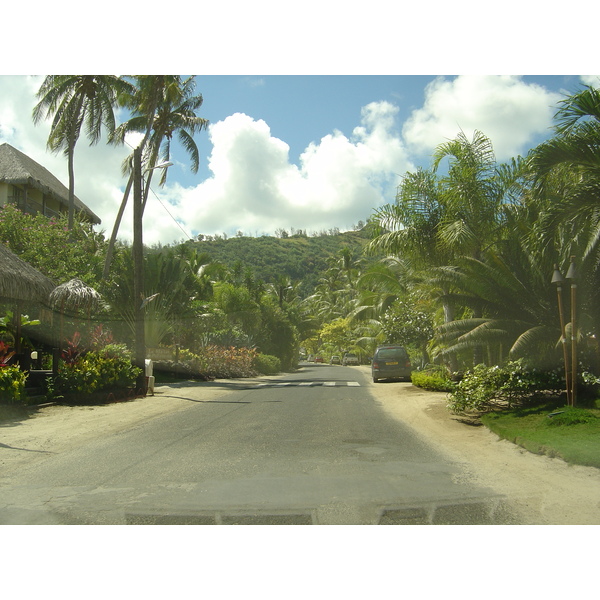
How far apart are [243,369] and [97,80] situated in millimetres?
16533

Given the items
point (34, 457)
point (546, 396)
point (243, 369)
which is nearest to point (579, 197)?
point (546, 396)

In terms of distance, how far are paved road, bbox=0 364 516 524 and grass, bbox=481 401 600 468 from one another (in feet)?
→ 4.69

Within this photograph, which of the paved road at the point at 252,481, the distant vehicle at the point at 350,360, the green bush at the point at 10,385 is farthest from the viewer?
the distant vehicle at the point at 350,360

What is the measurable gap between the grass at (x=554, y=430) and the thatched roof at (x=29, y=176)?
2909 centimetres

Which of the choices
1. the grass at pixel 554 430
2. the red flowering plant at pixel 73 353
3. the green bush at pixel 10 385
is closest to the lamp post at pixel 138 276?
the red flowering plant at pixel 73 353

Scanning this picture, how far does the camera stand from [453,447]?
8.90 m

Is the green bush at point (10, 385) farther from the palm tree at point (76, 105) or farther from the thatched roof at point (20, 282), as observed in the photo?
the palm tree at point (76, 105)

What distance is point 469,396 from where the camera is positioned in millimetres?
11812

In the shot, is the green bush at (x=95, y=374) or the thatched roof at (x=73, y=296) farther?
the thatched roof at (x=73, y=296)

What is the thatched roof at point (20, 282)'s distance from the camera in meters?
14.1

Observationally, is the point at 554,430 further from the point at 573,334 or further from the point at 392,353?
the point at 392,353

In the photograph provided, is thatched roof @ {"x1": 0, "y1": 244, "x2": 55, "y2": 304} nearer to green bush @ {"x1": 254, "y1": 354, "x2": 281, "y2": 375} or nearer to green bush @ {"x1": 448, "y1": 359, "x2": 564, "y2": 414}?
green bush @ {"x1": 448, "y1": 359, "x2": 564, "y2": 414}

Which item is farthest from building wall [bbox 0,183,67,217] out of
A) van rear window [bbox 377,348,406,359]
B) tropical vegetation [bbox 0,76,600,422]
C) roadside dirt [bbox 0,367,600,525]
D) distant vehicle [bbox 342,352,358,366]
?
distant vehicle [bbox 342,352,358,366]

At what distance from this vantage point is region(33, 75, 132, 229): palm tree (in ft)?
88.8
